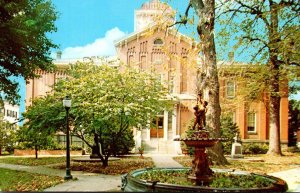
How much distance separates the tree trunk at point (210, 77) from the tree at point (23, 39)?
832 centimetres

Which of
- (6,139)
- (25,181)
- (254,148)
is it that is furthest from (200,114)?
(6,139)

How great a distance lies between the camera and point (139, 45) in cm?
3616

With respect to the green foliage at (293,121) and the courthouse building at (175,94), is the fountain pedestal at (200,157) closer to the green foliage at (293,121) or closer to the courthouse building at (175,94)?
the courthouse building at (175,94)

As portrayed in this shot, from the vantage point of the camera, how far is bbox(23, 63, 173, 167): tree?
17.3 m

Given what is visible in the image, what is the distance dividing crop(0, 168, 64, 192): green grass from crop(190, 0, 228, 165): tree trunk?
24.3ft

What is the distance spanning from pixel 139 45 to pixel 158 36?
188cm

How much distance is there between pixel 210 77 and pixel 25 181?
358 inches

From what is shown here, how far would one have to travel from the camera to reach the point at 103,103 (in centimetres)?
1712

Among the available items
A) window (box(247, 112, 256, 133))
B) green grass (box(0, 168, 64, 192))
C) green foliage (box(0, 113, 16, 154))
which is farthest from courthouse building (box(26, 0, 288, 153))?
green grass (box(0, 168, 64, 192))

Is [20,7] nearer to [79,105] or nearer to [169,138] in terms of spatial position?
[79,105]

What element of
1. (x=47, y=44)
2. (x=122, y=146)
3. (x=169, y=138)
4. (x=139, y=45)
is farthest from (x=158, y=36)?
(x=47, y=44)

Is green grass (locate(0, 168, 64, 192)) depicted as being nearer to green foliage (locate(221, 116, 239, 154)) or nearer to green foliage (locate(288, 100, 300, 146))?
green foliage (locate(221, 116, 239, 154))

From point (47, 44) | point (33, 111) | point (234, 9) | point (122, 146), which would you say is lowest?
point (122, 146)

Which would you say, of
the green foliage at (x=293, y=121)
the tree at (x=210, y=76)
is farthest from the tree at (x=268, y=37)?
the green foliage at (x=293, y=121)
